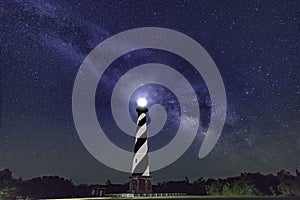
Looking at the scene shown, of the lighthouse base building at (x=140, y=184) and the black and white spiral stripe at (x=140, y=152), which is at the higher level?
the black and white spiral stripe at (x=140, y=152)

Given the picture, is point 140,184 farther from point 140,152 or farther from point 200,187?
point 200,187

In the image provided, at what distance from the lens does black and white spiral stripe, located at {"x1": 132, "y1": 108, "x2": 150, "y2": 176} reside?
1909 inches

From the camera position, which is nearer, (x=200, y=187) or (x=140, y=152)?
(x=140, y=152)

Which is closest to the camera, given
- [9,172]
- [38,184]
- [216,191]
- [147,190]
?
[147,190]

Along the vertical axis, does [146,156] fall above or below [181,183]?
below

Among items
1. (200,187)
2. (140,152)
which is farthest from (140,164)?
(200,187)

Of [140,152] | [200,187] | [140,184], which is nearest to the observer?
[140,184]

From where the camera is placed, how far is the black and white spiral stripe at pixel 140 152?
159ft

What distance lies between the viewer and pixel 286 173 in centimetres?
8338

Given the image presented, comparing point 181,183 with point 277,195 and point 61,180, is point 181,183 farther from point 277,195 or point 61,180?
point 61,180

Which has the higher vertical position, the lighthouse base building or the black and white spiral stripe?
the black and white spiral stripe

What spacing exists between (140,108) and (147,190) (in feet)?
36.3

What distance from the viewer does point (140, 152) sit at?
48719 millimetres

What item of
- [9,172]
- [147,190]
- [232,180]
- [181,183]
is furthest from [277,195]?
[9,172]
